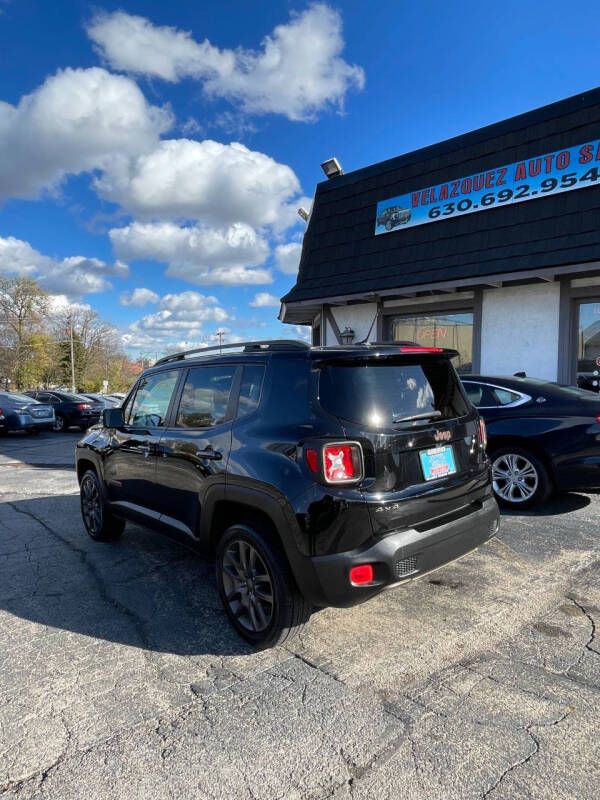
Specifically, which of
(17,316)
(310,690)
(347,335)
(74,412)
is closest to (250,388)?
(310,690)

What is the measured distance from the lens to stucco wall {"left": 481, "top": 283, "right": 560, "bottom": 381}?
8.88 meters

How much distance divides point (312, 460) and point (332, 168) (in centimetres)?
1154

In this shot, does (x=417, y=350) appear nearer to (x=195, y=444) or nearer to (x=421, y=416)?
(x=421, y=416)

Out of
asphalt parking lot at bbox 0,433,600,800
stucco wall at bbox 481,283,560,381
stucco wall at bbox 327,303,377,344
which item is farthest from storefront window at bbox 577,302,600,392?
asphalt parking lot at bbox 0,433,600,800

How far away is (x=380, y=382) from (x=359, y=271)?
27.8ft

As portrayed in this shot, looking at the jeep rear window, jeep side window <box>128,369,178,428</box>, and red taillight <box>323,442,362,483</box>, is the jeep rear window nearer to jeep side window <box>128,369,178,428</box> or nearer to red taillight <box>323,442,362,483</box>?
red taillight <box>323,442,362,483</box>

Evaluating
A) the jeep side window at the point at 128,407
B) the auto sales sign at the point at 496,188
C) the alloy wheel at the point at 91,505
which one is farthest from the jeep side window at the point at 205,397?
the auto sales sign at the point at 496,188

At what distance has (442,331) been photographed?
419 inches

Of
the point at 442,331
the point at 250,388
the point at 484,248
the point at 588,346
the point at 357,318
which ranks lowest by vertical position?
the point at 250,388

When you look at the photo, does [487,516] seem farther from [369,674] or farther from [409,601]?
[369,674]

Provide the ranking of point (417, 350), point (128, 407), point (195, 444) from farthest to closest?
point (128, 407) → point (195, 444) → point (417, 350)

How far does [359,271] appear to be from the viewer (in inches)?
430

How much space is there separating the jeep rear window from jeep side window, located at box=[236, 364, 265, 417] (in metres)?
0.48

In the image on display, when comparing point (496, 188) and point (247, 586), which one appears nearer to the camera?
point (247, 586)
